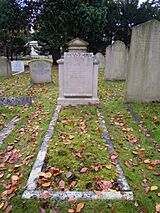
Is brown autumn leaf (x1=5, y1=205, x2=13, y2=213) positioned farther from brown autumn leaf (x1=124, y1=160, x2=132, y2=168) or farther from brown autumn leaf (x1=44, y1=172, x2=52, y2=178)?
brown autumn leaf (x1=124, y1=160, x2=132, y2=168)

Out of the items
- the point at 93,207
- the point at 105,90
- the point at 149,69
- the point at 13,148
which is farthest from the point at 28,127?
the point at 105,90

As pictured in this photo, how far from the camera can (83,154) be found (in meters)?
3.27

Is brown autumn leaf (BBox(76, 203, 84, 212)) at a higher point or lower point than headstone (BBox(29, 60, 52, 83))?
lower

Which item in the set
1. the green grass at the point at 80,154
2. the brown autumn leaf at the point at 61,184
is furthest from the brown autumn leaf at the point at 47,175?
the brown autumn leaf at the point at 61,184

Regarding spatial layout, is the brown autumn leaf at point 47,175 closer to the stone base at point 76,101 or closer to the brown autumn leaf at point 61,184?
the brown autumn leaf at point 61,184

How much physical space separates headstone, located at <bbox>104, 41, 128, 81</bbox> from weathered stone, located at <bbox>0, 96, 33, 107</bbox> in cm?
502

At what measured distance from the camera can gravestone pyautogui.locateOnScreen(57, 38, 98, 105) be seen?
5.86m

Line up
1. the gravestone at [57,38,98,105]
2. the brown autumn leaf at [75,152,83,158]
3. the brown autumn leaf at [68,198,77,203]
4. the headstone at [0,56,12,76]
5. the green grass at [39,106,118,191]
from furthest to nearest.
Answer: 1. the headstone at [0,56,12,76]
2. the gravestone at [57,38,98,105]
3. the brown autumn leaf at [75,152,83,158]
4. the green grass at [39,106,118,191]
5. the brown autumn leaf at [68,198,77,203]

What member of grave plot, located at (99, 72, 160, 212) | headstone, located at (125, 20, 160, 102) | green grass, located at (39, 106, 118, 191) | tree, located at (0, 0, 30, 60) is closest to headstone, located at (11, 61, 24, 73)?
tree, located at (0, 0, 30, 60)

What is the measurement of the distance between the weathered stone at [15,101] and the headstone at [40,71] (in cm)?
294

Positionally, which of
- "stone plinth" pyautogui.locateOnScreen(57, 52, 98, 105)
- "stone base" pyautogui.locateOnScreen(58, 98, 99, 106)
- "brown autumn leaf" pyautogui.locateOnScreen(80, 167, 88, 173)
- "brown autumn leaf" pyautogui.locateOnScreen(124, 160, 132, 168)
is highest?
"stone plinth" pyautogui.locateOnScreen(57, 52, 98, 105)

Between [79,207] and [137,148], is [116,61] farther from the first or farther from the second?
[79,207]

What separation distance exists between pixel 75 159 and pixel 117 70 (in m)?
8.11

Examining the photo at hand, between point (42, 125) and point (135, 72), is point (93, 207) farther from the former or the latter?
point (135, 72)
